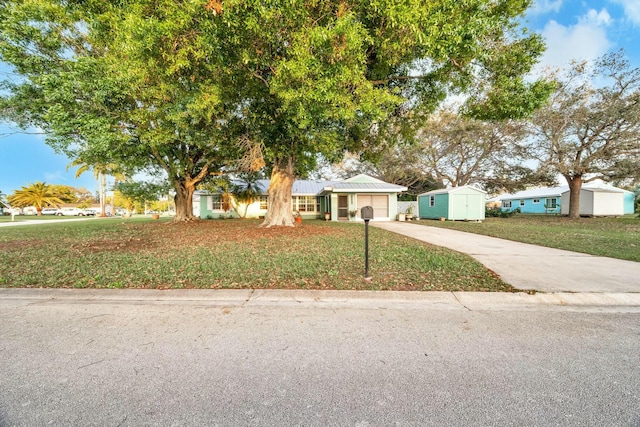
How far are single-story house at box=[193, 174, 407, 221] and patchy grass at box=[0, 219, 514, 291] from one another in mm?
12439

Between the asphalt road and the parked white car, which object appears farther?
the parked white car

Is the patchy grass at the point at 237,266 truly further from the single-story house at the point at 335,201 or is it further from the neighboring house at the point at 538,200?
the neighboring house at the point at 538,200

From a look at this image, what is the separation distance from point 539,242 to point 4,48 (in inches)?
723

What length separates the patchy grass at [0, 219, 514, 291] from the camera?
457cm

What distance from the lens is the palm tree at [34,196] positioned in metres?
42.5

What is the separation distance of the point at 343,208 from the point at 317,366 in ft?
61.8

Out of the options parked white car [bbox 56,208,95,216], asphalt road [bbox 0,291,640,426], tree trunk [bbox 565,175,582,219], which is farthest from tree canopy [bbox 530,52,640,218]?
parked white car [bbox 56,208,95,216]

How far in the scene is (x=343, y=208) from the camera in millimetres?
21062

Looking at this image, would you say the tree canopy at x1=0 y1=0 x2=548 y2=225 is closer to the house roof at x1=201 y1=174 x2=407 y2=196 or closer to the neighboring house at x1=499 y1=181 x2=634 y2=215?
the house roof at x1=201 y1=174 x2=407 y2=196

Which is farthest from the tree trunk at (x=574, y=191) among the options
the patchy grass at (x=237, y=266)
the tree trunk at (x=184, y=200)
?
the tree trunk at (x=184, y=200)

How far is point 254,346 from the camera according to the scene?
2.73m

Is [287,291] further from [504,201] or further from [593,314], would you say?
[504,201]

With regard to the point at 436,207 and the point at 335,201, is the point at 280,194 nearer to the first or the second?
the point at 335,201

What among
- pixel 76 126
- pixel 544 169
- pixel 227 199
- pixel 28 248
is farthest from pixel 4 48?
pixel 544 169
